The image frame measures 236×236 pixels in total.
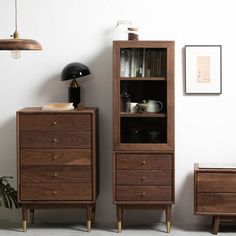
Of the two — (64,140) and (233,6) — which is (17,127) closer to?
(64,140)

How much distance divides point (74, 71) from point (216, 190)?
147cm

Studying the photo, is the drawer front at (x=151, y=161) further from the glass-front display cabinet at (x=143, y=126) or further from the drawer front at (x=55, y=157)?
the drawer front at (x=55, y=157)

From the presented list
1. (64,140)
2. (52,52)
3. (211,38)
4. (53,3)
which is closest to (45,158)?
(64,140)

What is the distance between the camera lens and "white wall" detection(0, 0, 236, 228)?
4.90 m

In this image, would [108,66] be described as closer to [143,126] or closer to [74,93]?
[74,93]

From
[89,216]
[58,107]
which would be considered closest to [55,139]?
[58,107]

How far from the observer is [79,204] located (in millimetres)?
4715

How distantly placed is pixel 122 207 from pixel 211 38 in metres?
1.58

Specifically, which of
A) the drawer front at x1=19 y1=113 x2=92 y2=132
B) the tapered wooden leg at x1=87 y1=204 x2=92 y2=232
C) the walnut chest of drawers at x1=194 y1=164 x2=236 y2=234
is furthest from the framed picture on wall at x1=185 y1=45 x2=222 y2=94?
the tapered wooden leg at x1=87 y1=204 x2=92 y2=232

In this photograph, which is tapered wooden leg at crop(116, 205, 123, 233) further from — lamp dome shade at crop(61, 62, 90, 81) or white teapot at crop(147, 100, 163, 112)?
lamp dome shade at crop(61, 62, 90, 81)

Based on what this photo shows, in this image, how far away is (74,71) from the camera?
4719 millimetres

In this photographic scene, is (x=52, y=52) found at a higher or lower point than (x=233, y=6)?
lower

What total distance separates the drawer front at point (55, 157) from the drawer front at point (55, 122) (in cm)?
17

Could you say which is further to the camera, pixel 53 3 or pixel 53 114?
pixel 53 3
